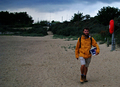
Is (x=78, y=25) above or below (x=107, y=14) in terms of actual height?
below

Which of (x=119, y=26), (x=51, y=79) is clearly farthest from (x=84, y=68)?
(x=119, y=26)

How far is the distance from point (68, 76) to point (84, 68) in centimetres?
118

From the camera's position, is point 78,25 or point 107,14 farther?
point 78,25

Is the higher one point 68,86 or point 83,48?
point 83,48

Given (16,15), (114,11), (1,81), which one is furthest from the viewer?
(16,15)

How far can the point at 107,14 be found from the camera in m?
37.9

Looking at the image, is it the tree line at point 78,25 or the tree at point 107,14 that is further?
the tree at point 107,14

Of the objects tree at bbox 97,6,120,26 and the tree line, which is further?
tree at bbox 97,6,120,26

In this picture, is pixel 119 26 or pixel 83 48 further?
pixel 119 26

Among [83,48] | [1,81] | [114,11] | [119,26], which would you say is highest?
[114,11]

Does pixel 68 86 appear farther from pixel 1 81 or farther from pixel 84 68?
pixel 1 81

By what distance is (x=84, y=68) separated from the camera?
15.3 ft

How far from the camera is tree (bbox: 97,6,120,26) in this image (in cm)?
3784

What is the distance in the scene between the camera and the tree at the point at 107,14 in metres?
37.8
